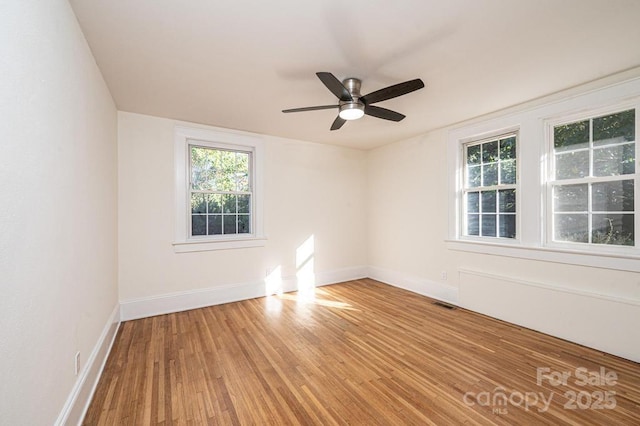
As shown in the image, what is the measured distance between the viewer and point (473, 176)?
12.7ft

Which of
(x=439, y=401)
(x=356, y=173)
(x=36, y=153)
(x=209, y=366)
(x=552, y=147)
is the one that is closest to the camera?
(x=36, y=153)

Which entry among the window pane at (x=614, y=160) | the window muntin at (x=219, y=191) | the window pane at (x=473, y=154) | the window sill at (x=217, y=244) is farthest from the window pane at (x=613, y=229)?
the window muntin at (x=219, y=191)

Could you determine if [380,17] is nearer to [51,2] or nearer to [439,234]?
[51,2]


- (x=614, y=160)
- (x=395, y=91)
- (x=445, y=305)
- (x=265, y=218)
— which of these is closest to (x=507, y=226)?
(x=614, y=160)

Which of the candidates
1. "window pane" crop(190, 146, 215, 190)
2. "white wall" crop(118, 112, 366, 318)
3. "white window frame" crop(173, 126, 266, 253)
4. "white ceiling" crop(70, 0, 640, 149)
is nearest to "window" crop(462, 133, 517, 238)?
"white ceiling" crop(70, 0, 640, 149)

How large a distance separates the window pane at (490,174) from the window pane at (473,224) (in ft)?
1.56

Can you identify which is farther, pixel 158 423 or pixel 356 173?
pixel 356 173

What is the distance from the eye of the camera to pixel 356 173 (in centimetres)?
539

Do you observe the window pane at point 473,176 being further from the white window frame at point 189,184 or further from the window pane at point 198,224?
the window pane at point 198,224

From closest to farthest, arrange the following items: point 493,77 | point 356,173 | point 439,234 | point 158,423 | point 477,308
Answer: point 158,423, point 493,77, point 477,308, point 439,234, point 356,173

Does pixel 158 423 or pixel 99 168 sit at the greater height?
pixel 99 168

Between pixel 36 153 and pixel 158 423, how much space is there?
1.70 meters

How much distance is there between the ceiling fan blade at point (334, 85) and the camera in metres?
2.06

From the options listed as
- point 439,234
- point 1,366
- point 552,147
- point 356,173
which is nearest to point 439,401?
point 1,366
